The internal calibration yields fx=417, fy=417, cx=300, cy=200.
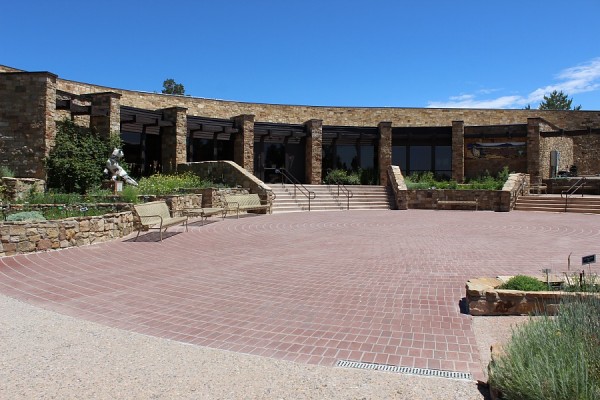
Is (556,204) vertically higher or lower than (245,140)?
lower

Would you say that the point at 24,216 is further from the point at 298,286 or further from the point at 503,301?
the point at 503,301

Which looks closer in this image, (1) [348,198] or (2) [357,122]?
(1) [348,198]

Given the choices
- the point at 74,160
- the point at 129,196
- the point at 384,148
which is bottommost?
the point at 129,196

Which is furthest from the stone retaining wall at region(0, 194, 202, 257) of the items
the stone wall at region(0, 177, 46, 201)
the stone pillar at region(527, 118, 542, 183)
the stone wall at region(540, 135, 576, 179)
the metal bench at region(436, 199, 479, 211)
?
the stone wall at region(540, 135, 576, 179)

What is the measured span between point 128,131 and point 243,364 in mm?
20397

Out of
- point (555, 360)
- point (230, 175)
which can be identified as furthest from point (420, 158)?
point (555, 360)

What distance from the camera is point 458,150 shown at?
86.9ft

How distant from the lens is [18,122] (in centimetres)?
1570

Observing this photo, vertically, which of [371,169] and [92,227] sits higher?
[371,169]

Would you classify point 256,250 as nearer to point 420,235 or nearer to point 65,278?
point 65,278

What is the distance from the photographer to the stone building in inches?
822

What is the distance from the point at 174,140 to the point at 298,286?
1677 cm

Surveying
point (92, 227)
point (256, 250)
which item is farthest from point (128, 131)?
point (256, 250)

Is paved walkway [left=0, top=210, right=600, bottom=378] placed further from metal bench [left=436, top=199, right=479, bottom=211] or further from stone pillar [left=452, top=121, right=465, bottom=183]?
stone pillar [left=452, top=121, right=465, bottom=183]
